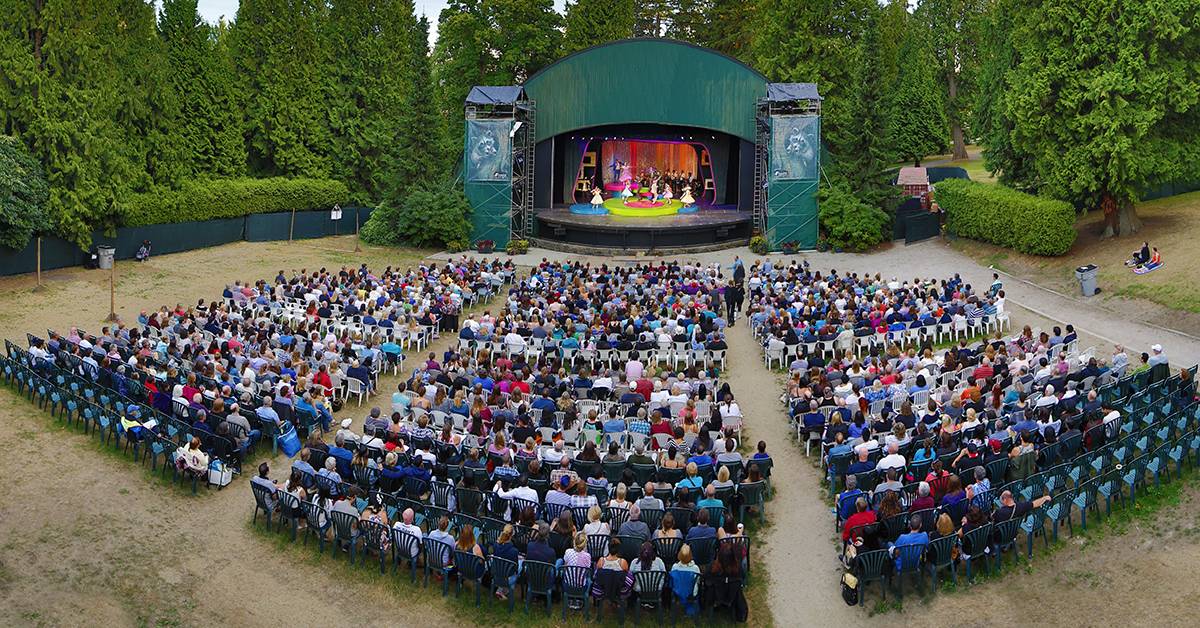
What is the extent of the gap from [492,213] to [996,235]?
53.4ft

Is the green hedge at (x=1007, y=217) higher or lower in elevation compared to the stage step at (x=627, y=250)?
higher

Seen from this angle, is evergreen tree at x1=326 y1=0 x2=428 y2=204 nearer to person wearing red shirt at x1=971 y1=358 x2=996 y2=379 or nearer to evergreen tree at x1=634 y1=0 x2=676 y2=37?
evergreen tree at x1=634 y1=0 x2=676 y2=37

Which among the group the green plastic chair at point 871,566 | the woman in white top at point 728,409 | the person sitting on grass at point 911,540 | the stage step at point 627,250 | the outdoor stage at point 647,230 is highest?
the outdoor stage at point 647,230

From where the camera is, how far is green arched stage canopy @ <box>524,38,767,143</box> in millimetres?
36969

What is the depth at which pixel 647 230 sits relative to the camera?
116 ft

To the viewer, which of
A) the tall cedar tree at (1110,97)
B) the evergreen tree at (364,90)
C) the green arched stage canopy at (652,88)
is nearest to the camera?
the tall cedar tree at (1110,97)

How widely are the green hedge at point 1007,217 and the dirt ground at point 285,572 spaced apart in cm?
1627

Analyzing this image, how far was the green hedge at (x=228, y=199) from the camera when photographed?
32812mm

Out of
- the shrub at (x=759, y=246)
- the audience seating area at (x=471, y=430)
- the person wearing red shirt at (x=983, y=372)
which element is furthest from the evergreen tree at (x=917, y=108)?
the person wearing red shirt at (x=983, y=372)

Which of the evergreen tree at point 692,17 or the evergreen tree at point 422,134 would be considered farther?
the evergreen tree at point 692,17

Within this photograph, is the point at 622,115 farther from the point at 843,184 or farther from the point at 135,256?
the point at 135,256

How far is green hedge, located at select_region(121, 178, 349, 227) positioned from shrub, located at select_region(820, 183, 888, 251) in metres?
19.1

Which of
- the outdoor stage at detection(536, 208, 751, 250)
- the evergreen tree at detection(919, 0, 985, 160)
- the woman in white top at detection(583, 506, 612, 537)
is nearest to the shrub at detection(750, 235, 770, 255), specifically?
the outdoor stage at detection(536, 208, 751, 250)

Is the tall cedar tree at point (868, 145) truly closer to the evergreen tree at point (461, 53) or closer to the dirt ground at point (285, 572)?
the evergreen tree at point (461, 53)
